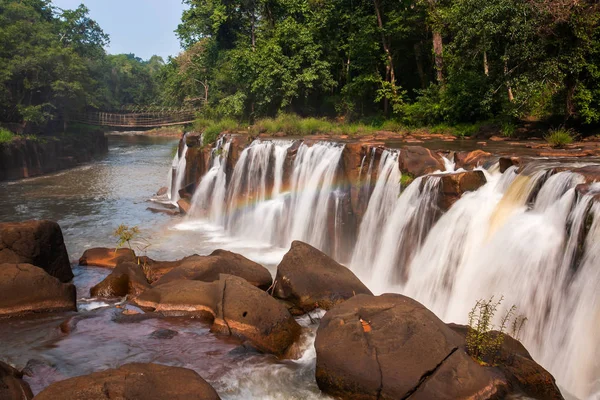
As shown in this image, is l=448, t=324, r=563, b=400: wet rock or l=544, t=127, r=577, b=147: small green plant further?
l=544, t=127, r=577, b=147: small green plant

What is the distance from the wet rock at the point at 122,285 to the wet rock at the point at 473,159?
8.07 metres

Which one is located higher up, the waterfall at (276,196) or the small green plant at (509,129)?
the small green plant at (509,129)

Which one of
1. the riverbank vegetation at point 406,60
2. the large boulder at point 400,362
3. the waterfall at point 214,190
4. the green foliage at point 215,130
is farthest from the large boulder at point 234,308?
the green foliage at point 215,130

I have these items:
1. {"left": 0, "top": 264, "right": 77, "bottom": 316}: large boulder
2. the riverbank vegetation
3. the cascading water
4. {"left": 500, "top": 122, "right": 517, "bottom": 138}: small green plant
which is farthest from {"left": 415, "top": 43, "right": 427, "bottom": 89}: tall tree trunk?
{"left": 0, "top": 264, "right": 77, "bottom": 316}: large boulder

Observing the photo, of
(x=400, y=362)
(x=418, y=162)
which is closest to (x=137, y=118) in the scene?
(x=418, y=162)

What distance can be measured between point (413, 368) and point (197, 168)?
67.5 ft

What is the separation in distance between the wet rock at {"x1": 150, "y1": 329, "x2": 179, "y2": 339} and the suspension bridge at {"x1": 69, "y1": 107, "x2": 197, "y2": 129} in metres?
42.2

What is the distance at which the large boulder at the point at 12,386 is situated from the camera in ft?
20.8

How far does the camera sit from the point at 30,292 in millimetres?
9938

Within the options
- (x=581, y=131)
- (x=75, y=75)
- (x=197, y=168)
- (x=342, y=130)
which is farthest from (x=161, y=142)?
(x=581, y=131)

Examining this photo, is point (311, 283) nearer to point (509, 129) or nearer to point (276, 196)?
point (276, 196)

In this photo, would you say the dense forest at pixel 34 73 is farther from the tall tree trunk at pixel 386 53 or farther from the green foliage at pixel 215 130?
the tall tree trunk at pixel 386 53

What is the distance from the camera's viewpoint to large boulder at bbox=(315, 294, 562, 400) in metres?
6.51

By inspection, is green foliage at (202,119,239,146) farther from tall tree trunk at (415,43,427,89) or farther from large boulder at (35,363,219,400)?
large boulder at (35,363,219,400)
